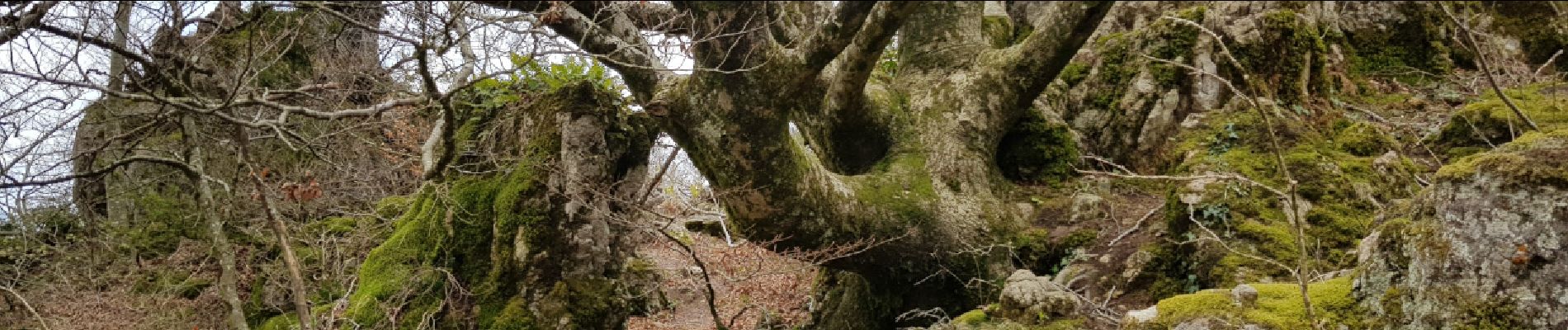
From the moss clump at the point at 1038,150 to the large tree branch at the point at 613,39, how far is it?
3.08 meters

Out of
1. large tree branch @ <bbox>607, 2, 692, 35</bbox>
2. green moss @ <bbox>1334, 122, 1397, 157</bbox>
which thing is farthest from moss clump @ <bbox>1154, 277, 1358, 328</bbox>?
large tree branch @ <bbox>607, 2, 692, 35</bbox>

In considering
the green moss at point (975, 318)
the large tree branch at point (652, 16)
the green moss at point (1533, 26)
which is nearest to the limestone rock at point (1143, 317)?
the green moss at point (975, 318)

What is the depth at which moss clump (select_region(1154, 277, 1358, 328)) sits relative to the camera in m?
2.75

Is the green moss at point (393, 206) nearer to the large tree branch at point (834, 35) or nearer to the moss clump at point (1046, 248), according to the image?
the large tree branch at point (834, 35)

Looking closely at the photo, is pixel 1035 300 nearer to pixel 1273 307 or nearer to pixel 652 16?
pixel 1273 307

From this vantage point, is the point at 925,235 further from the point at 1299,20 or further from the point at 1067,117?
the point at 1299,20

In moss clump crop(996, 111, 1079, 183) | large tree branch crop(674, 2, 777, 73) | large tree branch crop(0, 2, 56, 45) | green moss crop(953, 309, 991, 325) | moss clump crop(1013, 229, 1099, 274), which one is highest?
large tree branch crop(0, 2, 56, 45)

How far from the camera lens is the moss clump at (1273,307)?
2754 millimetres

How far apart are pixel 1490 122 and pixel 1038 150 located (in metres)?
2.89

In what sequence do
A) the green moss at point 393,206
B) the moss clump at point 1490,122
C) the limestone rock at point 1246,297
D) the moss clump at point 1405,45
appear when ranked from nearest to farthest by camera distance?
1. the limestone rock at point 1246,297
2. the moss clump at point 1490,122
3. the moss clump at point 1405,45
4. the green moss at point 393,206

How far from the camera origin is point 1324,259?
4.63m

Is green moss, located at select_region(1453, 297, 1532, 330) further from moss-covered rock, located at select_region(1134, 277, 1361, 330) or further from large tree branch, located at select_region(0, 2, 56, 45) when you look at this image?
large tree branch, located at select_region(0, 2, 56, 45)

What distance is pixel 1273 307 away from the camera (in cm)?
285

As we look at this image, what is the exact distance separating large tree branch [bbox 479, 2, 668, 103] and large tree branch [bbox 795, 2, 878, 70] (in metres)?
0.93
